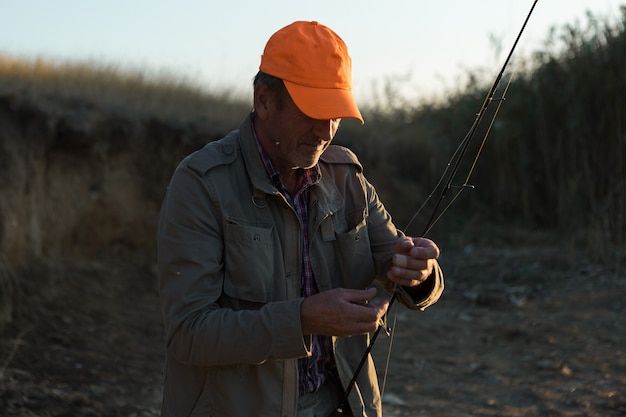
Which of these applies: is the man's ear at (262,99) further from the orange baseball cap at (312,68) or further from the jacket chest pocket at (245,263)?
the jacket chest pocket at (245,263)

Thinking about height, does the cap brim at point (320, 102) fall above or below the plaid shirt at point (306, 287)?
above

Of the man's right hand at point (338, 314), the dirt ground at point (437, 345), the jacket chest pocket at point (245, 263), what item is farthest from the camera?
the dirt ground at point (437, 345)

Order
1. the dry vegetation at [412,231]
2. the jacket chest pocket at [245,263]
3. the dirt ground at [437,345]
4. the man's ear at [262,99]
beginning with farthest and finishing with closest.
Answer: the dry vegetation at [412,231]
the dirt ground at [437,345]
the man's ear at [262,99]
the jacket chest pocket at [245,263]

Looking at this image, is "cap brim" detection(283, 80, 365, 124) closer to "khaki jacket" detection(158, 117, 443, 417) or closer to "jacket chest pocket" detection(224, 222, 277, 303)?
"khaki jacket" detection(158, 117, 443, 417)

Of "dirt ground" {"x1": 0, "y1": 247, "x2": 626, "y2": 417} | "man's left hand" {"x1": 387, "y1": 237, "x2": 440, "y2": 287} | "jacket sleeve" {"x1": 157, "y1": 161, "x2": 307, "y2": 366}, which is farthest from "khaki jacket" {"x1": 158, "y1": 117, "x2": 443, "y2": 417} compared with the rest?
"dirt ground" {"x1": 0, "y1": 247, "x2": 626, "y2": 417}

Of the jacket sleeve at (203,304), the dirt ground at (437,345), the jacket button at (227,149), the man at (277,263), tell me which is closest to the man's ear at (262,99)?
the man at (277,263)

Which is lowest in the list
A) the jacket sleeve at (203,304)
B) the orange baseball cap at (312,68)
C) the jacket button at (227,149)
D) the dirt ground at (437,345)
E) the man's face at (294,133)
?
the dirt ground at (437,345)

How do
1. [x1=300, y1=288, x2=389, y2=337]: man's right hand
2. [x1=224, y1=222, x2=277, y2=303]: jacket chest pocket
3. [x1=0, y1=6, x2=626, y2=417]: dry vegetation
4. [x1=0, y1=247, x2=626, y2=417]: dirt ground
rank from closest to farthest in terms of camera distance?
[x1=300, y1=288, x2=389, y2=337]: man's right hand, [x1=224, y1=222, x2=277, y2=303]: jacket chest pocket, [x1=0, y1=247, x2=626, y2=417]: dirt ground, [x1=0, y1=6, x2=626, y2=417]: dry vegetation

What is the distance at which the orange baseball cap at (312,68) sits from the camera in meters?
2.49

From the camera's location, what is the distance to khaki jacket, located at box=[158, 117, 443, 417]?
7.74 ft

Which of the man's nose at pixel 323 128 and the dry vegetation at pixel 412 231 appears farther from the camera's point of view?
the dry vegetation at pixel 412 231

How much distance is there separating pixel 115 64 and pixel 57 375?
18.1ft

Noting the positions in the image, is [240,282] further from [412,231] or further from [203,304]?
[412,231]

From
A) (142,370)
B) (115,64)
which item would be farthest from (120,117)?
(142,370)
